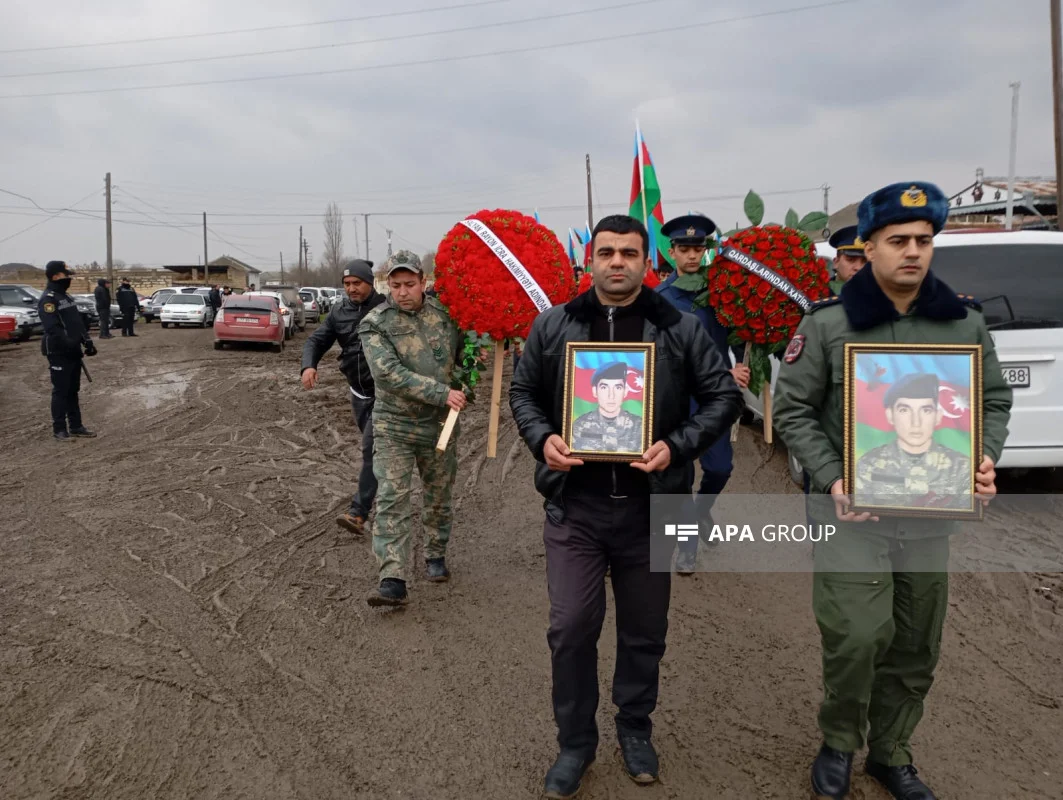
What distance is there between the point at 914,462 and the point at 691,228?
2.68 meters

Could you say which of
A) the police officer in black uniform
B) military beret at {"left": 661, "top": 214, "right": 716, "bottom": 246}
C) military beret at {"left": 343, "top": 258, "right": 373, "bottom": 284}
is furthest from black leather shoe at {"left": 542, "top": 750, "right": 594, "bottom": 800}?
the police officer in black uniform

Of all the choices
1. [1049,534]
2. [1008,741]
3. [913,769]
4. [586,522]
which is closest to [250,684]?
[586,522]

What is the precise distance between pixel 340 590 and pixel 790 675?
8.98 feet

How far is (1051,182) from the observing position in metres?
30.8

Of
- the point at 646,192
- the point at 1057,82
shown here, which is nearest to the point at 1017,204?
the point at 1057,82

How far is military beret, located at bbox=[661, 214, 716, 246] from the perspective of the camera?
495 cm

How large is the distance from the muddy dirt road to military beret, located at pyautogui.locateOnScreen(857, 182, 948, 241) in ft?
6.77

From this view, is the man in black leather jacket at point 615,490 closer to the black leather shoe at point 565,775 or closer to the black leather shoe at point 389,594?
Answer: the black leather shoe at point 565,775

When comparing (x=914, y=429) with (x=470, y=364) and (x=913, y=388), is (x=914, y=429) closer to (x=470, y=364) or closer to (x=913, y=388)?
(x=913, y=388)

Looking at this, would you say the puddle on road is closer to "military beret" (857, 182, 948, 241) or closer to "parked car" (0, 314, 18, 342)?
"parked car" (0, 314, 18, 342)

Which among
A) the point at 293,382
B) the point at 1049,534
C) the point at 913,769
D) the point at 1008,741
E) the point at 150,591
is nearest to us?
the point at 913,769

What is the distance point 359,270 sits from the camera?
576 centimetres

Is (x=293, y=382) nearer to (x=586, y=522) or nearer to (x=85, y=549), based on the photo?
(x=85, y=549)

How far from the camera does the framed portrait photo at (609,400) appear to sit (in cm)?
290
